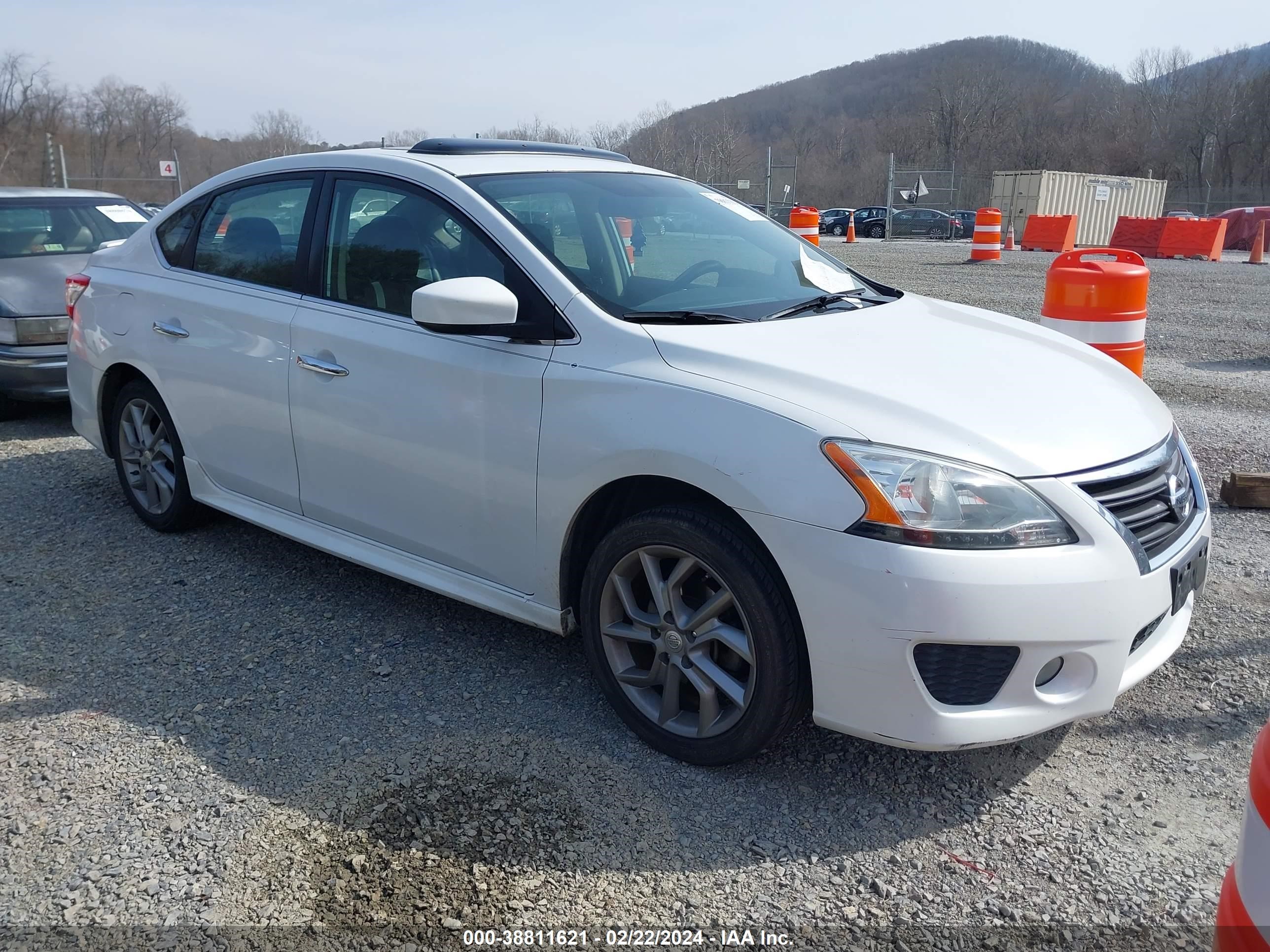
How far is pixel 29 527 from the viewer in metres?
4.95

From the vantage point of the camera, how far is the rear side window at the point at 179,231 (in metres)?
4.46

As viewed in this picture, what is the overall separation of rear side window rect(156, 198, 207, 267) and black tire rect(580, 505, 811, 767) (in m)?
2.72

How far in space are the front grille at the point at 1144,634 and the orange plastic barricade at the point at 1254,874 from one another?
124cm

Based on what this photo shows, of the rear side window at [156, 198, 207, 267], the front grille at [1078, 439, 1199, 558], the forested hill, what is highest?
the forested hill

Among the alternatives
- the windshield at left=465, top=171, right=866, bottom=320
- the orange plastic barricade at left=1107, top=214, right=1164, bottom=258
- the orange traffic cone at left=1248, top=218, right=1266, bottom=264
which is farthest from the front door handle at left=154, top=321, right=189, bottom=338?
the orange plastic barricade at left=1107, top=214, right=1164, bottom=258

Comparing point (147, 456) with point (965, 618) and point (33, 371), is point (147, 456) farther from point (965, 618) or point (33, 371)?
point (965, 618)

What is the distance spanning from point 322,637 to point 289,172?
186 cm

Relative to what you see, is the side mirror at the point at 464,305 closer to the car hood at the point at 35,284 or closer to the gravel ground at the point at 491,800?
the gravel ground at the point at 491,800

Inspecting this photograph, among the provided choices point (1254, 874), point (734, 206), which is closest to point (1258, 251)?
point (734, 206)

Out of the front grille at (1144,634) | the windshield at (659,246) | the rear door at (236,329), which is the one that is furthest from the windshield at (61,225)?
the front grille at (1144,634)

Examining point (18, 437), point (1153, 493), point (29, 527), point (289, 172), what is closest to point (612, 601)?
point (1153, 493)

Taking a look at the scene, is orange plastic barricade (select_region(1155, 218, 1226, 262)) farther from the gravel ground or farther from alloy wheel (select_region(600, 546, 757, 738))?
alloy wheel (select_region(600, 546, 757, 738))

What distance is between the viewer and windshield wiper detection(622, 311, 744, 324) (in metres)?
3.05

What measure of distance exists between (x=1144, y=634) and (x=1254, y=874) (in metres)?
1.40
